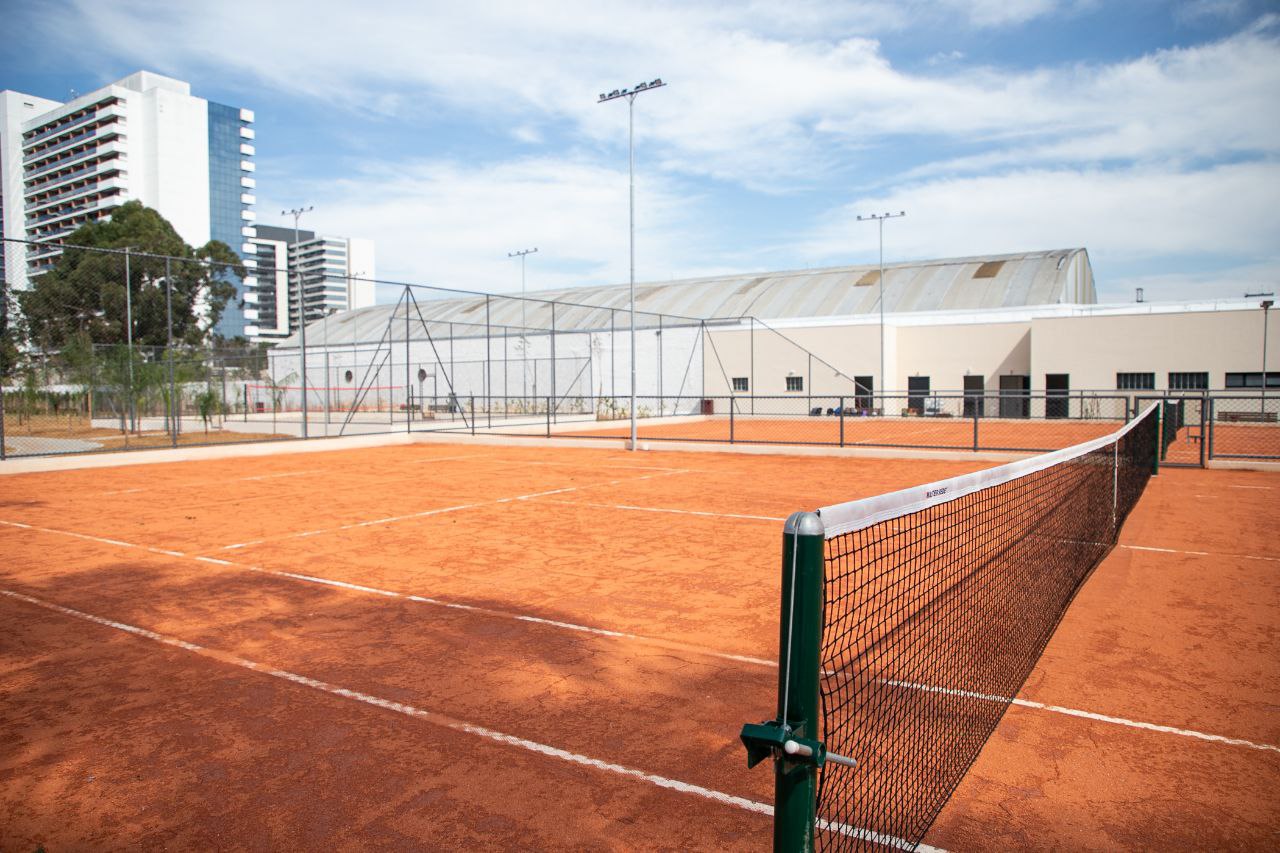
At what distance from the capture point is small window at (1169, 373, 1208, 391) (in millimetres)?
33562

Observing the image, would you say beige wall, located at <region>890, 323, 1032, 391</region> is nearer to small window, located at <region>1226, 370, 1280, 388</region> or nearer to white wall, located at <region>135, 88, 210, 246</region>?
small window, located at <region>1226, 370, 1280, 388</region>

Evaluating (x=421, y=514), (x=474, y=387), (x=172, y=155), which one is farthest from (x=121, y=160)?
(x=421, y=514)

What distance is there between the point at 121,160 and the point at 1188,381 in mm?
104738

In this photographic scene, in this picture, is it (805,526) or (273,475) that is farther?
(273,475)

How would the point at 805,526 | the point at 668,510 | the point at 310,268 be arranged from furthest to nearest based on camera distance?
the point at 310,268
the point at 668,510
the point at 805,526

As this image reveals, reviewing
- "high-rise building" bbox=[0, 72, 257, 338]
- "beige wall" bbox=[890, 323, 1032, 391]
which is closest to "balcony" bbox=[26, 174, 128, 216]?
"high-rise building" bbox=[0, 72, 257, 338]

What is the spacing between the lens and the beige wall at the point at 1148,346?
3294 cm

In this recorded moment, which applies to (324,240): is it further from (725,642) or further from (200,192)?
(725,642)

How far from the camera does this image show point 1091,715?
4605 mm

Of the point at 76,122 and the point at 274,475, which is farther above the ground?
the point at 76,122

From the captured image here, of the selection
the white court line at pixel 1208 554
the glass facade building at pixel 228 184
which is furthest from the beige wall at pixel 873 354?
the glass facade building at pixel 228 184

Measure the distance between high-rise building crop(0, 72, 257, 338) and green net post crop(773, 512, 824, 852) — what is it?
104 m

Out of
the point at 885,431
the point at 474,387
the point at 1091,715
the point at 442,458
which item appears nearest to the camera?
the point at 1091,715

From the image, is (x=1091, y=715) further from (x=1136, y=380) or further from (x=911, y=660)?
(x=1136, y=380)
